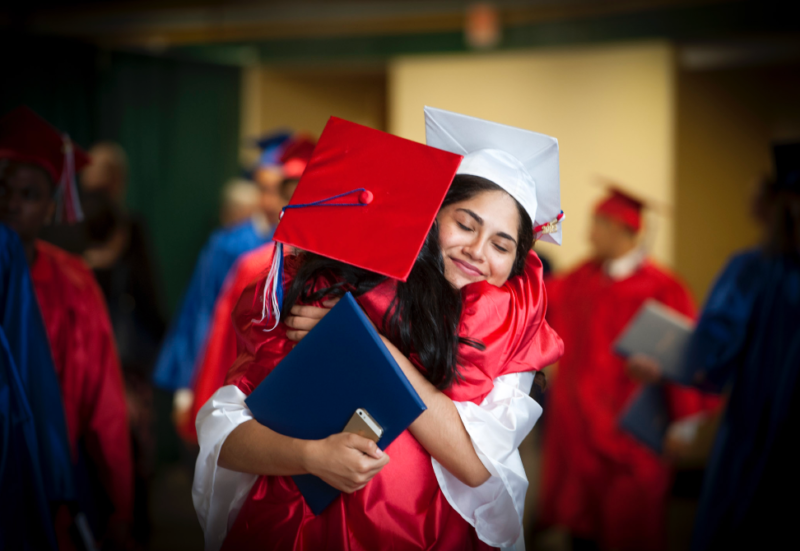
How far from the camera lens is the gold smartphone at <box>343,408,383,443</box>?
1066 mm

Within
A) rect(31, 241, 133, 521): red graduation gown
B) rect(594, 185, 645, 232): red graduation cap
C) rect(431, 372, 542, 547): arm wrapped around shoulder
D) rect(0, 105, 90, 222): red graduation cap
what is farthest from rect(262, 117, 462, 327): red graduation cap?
rect(594, 185, 645, 232): red graduation cap

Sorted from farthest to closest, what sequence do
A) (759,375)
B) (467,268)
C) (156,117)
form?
(156,117)
(759,375)
(467,268)

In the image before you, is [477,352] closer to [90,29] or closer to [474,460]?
[474,460]

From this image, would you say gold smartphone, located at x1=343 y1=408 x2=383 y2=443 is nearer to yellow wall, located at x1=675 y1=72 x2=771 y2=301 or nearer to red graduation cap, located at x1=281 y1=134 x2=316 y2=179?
red graduation cap, located at x1=281 y1=134 x2=316 y2=179

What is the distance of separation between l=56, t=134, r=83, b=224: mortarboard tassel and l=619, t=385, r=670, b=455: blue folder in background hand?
259 cm

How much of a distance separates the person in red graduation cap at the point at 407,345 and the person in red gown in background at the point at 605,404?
7.08 feet

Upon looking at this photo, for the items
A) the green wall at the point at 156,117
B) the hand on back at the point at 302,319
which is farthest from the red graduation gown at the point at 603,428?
the green wall at the point at 156,117

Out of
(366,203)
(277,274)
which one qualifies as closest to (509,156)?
(366,203)

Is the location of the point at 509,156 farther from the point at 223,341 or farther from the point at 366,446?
the point at 223,341

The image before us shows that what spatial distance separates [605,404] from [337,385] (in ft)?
8.64

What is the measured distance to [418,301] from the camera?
119cm

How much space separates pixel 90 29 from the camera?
17.4 ft

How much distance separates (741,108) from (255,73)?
12.5 ft

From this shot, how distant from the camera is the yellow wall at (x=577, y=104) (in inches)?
180
